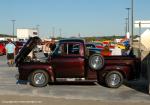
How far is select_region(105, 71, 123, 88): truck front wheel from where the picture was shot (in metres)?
15.9

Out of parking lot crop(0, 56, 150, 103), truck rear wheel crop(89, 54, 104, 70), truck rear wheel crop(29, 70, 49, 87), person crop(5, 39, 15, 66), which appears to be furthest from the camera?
person crop(5, 39, 15, 66)

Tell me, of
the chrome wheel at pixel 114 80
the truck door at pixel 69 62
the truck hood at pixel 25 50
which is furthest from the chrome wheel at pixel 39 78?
the chrome wheel at pixel 114 80

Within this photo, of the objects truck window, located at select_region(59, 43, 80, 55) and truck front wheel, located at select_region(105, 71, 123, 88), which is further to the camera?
truck window, located at select_region(59, 43, 80, 55)

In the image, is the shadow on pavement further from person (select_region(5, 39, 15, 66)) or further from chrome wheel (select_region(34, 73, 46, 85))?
person (select_region(5, 39, 15, 66))

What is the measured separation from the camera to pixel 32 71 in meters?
16.2

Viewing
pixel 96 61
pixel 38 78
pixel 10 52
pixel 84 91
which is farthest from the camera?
pixel 10 52

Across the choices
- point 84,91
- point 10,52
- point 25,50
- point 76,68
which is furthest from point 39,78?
point 10,52

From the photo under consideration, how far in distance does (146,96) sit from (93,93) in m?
1.82

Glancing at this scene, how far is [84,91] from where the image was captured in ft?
49.2

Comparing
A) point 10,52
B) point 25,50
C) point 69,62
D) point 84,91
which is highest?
point 25,50

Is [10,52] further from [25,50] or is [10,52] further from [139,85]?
[139,85]

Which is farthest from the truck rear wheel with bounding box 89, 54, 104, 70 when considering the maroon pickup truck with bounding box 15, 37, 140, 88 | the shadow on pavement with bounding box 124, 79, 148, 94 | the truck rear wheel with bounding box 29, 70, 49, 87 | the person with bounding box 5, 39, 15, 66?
the person with bounding box 5, 39, 15, 66

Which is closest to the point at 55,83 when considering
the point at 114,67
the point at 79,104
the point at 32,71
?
the point at 32,71

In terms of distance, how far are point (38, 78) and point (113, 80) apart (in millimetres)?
2851
